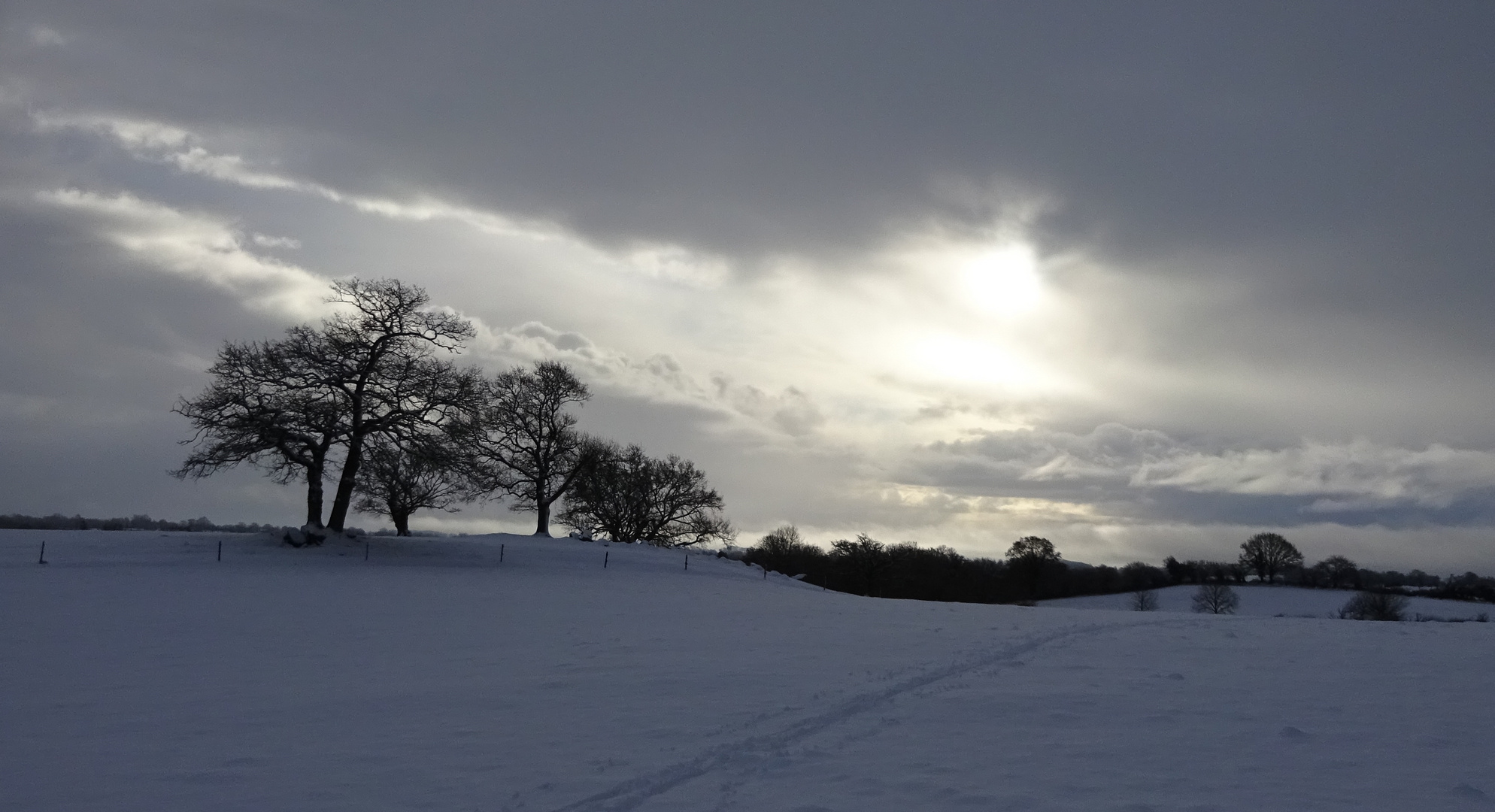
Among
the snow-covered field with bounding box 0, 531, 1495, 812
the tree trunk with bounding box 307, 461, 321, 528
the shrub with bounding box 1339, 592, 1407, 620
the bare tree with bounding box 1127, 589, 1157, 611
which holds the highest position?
the tree trunk with bounding box 307, 461, 321, 528

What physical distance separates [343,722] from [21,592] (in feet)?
66.4

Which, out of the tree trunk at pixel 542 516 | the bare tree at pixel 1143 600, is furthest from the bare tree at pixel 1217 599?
the tree trunk at pixel 542 516

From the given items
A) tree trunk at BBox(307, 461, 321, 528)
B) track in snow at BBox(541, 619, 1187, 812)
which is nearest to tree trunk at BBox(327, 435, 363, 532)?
tree trunk at BBox(307, 461, 321, 528)

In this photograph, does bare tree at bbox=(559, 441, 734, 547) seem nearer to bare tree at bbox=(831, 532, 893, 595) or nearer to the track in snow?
bare tree at bbox=(831, 532, 893, 595)

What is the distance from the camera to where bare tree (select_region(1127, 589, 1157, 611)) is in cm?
9706

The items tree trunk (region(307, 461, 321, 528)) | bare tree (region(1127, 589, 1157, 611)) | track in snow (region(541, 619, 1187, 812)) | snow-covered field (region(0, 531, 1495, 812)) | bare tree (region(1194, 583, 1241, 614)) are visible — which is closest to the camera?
track in snow (region(541, 619, 1187, 812))

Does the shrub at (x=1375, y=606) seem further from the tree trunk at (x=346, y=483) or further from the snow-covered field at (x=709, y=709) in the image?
the tree trunk at (x=346, y=483)

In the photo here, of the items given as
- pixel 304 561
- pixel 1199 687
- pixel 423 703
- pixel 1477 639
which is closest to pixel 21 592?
pixel 304 561

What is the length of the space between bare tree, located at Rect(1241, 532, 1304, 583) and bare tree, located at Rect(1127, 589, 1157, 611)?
68.1 feet

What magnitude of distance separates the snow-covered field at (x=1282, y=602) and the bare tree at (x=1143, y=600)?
455 mm

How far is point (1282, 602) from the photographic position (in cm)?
9500

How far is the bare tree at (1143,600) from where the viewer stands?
9706 centimetres

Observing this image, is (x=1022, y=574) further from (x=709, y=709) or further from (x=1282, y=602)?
(x=709, y=709)

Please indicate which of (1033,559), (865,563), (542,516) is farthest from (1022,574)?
(542,516)
